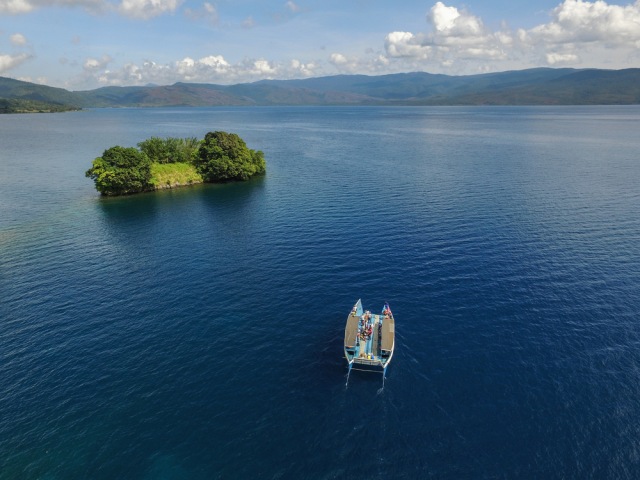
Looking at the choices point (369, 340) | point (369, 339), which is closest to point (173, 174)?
point (369, 339)

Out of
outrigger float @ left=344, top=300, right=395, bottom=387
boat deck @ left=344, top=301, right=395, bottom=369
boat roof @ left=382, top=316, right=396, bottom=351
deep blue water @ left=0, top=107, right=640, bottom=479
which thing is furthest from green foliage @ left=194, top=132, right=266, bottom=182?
boat roof @ left=382, top=316, right=396, bottom=351

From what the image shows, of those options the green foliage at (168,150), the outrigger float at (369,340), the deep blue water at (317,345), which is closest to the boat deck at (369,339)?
the outrigger float at (369,340)

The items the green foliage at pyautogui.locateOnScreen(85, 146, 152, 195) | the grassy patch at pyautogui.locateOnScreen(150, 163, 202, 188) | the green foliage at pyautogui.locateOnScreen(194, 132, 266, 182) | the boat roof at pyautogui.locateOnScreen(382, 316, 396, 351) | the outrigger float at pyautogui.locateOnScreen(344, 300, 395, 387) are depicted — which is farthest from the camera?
the green foliage at pyautogui.locateOnScreen(194, 132, 266, 182)

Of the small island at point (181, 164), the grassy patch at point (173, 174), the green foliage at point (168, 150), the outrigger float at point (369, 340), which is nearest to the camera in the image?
the outrigger float at point (369, 340)

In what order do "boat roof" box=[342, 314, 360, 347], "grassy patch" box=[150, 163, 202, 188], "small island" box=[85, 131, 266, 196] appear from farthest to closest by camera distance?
"grassy patch" box=[150, 163, 202, 188]
"small island" box=[85, 131, 266, 196]
"boat roof" box=[342, 314, 360, 347]

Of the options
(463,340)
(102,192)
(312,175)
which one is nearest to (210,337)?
(463,340)

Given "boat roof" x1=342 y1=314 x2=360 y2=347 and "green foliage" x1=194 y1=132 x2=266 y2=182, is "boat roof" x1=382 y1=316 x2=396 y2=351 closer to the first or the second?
"boat roof" x1=342 y1=314 x2=360 y2=347

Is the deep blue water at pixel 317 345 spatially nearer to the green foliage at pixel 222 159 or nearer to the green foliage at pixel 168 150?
the green foliage at pixel 222 159
